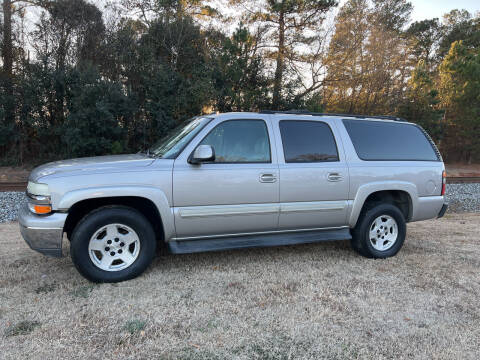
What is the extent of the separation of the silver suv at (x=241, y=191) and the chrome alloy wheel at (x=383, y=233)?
15mm

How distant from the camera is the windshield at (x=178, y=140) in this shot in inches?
159

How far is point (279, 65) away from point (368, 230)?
47.7 feet

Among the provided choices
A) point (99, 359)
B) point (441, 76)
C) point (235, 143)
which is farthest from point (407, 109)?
point (99, 359)

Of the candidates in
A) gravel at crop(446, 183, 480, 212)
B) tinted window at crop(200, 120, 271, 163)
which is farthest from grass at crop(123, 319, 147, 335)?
gravel at crop(446, 183, 480, 212)

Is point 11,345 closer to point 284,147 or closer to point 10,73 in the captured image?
point 284,147

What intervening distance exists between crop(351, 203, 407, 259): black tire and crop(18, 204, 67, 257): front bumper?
359cm

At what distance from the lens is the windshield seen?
4.03m

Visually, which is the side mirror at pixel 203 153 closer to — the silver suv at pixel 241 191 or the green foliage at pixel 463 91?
the silver suv at pixel 241 191

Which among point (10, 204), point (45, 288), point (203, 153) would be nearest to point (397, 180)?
point (203, 153)

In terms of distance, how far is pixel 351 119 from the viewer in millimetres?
4820

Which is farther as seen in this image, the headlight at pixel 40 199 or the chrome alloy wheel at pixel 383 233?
the chrome alloy wheel at pixel 383 233

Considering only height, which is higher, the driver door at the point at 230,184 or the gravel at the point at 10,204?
the driver door at the point at 230,184

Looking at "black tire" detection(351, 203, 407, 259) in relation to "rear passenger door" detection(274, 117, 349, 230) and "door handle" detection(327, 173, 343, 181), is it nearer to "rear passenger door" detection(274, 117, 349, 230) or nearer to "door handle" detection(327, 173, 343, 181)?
"rear passenger door" detection(274, 117, 349, 230)

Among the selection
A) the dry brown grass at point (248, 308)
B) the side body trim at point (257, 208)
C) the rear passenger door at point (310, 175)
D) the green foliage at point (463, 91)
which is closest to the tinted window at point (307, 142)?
the rear passenger door at point (310, 175)
